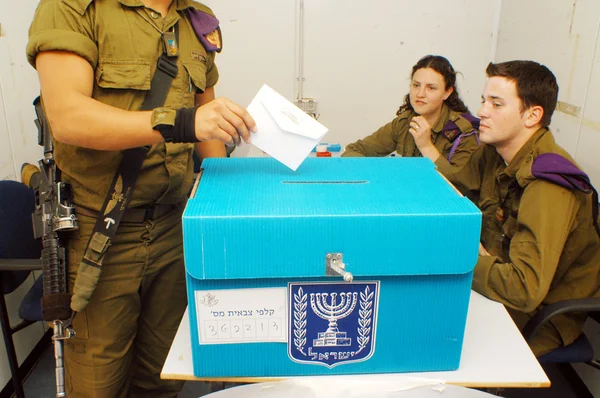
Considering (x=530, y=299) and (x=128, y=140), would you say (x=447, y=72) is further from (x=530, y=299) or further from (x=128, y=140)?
(x=128, y=140)

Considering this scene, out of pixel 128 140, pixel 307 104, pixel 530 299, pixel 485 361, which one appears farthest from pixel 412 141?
pixel 128 140

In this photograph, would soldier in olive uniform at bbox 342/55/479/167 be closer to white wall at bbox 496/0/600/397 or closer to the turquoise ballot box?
white wall at bbox 496/0/600/397

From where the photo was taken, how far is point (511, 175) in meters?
1.42

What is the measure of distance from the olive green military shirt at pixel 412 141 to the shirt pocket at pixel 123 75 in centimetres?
132

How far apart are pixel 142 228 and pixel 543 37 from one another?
2.11 metres

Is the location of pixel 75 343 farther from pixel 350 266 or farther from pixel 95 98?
pixel 350 266

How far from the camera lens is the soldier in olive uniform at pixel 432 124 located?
215 centimetres

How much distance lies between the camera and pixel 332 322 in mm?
814

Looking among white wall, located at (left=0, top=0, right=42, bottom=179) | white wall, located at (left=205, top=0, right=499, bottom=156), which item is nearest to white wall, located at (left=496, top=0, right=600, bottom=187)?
white wall, located at (left=205, top=0, right=499, bottom=156)

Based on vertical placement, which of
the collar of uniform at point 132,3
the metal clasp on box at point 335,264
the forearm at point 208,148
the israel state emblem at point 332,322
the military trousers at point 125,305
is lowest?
the military trousers at point 125,305

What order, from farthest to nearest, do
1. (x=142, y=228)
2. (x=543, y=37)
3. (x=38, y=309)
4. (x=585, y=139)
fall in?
1. (x=543, y=37)
2. (x=585, y=139)
3. (x=38, y=309)
4. (x=142, y=228)

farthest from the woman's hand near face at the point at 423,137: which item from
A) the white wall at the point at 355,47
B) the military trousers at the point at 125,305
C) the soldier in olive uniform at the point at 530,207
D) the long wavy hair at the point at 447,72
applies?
the military trousers at the point at 125,305

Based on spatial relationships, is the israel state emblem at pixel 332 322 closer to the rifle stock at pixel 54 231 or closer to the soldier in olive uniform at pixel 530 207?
the soldier in olive uniform at pixel 530 207

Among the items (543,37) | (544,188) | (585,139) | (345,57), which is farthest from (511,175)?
(345,57)
